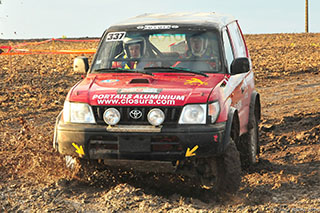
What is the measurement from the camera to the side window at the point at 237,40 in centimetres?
778

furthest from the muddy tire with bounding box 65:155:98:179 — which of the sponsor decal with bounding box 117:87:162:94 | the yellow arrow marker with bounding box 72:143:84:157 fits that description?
the sponsor decal with bounding box 117:87:162:94

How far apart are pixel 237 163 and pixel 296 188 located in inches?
53.1

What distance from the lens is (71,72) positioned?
21.0 m

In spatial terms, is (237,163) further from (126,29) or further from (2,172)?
(2,172)

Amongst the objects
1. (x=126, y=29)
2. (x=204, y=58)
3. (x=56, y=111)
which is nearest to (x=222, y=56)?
(x=204, y=58)

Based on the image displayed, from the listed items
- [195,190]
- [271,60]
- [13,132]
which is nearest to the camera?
[195,190]

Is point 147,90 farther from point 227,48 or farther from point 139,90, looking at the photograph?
point 227,48

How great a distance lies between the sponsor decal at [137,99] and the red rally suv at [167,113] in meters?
0.01

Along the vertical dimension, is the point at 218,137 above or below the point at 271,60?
above

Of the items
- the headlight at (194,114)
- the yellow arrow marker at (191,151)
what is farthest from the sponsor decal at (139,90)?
the yellow arrow marker at (191,151)

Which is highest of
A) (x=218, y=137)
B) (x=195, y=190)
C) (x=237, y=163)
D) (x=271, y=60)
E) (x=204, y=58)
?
(x=204, y=58)

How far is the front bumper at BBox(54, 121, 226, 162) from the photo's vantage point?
5.64 meters

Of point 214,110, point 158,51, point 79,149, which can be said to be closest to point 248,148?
point 158,51

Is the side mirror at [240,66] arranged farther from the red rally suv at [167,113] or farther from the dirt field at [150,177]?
the dirt field at [150,177]
